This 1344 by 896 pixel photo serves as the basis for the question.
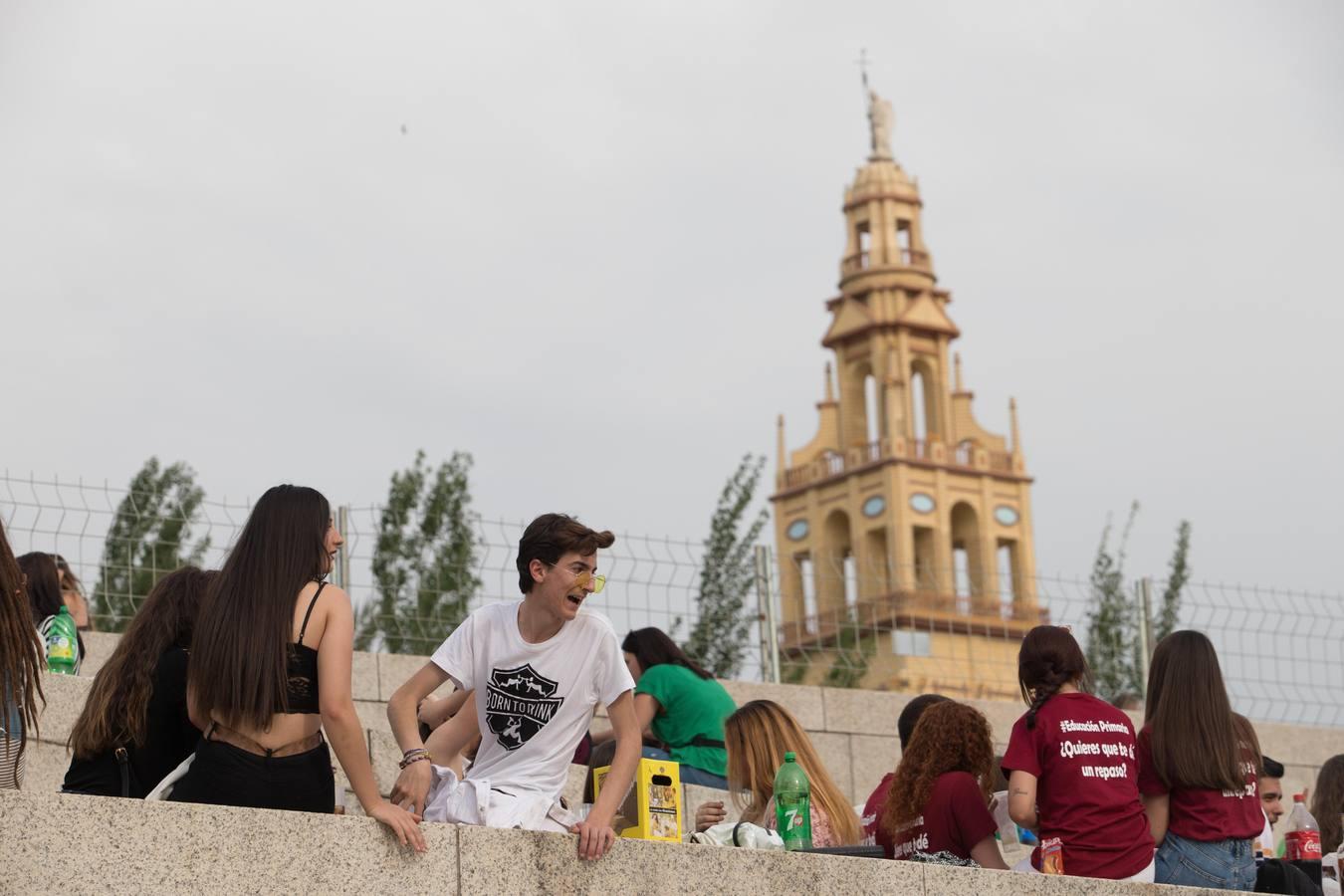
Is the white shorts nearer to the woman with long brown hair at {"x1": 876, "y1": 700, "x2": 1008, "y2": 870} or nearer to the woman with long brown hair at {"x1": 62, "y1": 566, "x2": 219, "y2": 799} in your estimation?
the woman with long brown hair at {"x1": 62, "y1": 566, "x2": 219, "y2": 799}

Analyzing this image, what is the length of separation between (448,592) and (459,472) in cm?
1475

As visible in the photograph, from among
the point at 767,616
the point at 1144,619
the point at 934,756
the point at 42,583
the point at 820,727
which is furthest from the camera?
the point at 1144,619

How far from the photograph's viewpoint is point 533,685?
7285 mm

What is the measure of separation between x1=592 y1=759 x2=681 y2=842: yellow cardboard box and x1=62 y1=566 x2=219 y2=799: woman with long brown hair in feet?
4.44

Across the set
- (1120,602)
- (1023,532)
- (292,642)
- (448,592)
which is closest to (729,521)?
(1120,602)

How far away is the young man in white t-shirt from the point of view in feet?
23.6

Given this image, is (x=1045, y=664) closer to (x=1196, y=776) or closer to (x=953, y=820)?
(x=953, y=820)

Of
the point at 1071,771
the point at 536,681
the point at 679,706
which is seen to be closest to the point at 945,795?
the point at 1071,771

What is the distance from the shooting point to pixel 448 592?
13.7 meters

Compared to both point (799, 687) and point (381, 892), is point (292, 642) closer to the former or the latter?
point (381, 892)

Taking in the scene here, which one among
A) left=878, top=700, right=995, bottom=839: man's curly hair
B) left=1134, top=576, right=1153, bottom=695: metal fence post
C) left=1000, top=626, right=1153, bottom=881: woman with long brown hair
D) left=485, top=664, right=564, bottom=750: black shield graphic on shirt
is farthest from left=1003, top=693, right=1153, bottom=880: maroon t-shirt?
left=1134, top=576, right=1153, bottom=695: metal fence post

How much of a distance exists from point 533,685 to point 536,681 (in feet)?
0.05

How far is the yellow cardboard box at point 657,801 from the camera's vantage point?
24.2 feet

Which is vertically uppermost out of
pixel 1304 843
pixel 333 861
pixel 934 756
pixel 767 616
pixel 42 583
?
pixel 767 616
